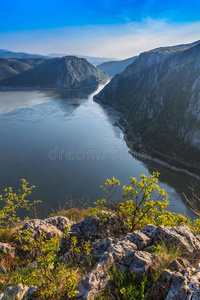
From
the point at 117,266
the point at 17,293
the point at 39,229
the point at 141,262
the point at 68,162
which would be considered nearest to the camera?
the point at 17,293

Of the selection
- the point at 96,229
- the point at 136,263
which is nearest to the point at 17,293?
the point at 136,263

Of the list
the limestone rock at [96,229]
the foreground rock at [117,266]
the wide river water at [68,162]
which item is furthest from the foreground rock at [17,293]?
the wide river water at [68,162]

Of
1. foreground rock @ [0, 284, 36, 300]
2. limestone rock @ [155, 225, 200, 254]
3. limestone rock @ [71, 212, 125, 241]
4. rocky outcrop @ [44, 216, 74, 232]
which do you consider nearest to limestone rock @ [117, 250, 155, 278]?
limestone rock @ [155, 225, 200, 254]

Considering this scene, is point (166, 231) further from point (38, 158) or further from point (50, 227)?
point (38, 158)

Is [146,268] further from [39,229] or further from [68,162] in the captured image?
[68,162]

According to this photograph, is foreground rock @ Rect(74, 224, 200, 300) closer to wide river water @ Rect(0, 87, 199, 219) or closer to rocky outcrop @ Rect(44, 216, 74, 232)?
rocky outcrop @ Rect(44, 216, 74, 232)

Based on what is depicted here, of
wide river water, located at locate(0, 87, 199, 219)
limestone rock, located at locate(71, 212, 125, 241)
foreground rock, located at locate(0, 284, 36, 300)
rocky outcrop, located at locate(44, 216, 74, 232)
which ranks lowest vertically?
wide river water, located at locate(0, 87, 199, 219)

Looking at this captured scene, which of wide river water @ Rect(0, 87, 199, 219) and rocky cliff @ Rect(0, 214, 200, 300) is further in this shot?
wide river water @ Rect(0, 87, 199, 219)

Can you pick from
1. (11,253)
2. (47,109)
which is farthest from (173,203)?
(47,109)

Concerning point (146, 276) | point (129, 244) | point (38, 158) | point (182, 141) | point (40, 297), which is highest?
point (146, 276)
